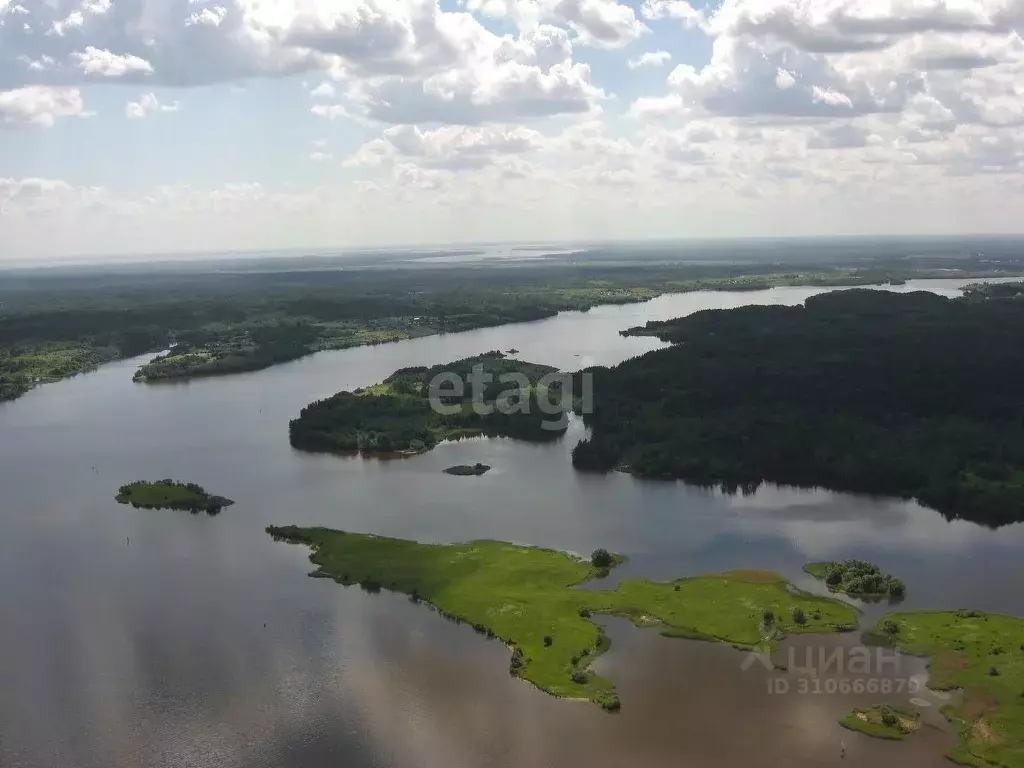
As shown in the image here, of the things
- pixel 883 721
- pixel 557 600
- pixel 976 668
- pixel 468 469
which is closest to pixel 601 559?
pixel 557 600

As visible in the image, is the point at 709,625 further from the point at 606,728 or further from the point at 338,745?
the point at 338,745

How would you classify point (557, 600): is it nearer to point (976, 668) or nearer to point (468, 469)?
point (976, 668)

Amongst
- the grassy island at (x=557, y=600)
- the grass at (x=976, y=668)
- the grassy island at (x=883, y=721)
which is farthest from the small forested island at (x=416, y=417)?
the grassy island at (x=883, y=721)

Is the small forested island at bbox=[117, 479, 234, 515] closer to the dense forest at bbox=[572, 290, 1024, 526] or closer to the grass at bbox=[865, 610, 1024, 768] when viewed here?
the dense forest at bbox=[572, 290, 1024, 526]

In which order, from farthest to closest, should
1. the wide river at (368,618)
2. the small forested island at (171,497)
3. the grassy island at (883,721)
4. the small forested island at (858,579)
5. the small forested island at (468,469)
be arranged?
the small forested island at (468,469) < the small forested island at (171,497) < the small forested island at (858,579) < the wide river at (368,618) < the grassy island at (883,721)

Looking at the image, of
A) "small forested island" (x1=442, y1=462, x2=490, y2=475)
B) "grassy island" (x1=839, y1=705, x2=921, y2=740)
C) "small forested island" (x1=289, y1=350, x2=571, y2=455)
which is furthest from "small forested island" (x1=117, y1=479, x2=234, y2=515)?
"grassy island" (x1=839, y1=705, x2=921, y2=740)

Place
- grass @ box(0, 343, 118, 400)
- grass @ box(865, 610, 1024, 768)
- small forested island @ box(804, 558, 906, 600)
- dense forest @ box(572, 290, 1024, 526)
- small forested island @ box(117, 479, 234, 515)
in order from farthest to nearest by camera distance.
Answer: grass @ box(0, 343, 118, 400)
dense forest @ box(572, 290, 1024, 526)
small forested island @ box(117, 479, 234, 515)
small forested island @ box(804, 558, 906, 600)
grass @ box(865, 610, 1024, 768)

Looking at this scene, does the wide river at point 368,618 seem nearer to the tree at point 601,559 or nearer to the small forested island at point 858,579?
the small forested island at point 858,579
